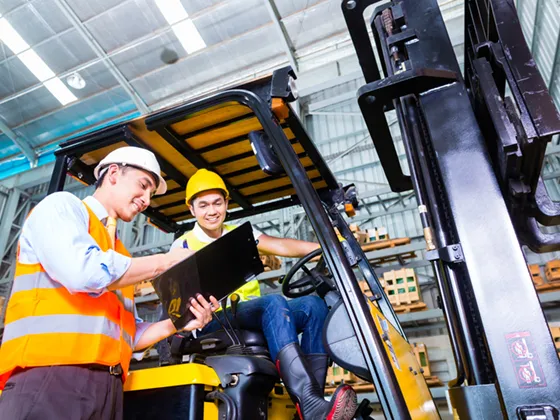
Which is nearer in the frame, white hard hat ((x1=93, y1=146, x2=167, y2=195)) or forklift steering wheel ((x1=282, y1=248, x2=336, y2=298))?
white hard hat ((x1=93, y1=146, x2=167, y2=195))

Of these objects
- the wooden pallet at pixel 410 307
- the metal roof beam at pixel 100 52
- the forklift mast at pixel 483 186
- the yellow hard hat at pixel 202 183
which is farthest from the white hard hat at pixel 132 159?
the metal roof beam at pixel 100 52

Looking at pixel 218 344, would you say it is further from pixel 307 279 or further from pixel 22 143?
pixel 22 143

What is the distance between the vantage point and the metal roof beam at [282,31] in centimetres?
1155

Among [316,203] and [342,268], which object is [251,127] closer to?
[316,203]

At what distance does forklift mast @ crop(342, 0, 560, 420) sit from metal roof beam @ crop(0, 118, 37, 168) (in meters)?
15.7

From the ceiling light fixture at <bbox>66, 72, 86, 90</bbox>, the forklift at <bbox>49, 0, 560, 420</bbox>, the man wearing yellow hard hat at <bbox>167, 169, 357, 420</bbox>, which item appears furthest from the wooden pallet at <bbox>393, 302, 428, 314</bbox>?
the ceiling light fixture at <bbox>66, 72, 86, 90</bbox>

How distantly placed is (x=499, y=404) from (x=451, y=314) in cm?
42

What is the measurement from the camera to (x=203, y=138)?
9.77 feet

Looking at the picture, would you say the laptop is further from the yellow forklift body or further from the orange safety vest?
the yellow forklift body

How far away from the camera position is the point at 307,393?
86.2 inches

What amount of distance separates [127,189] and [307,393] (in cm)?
146

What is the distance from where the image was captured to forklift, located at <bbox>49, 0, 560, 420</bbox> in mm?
1699

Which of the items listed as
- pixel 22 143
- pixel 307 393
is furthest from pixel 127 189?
pixel 22 143

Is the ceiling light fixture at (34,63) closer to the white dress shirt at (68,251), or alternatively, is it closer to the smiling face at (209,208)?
the smiling face at (209,208)
